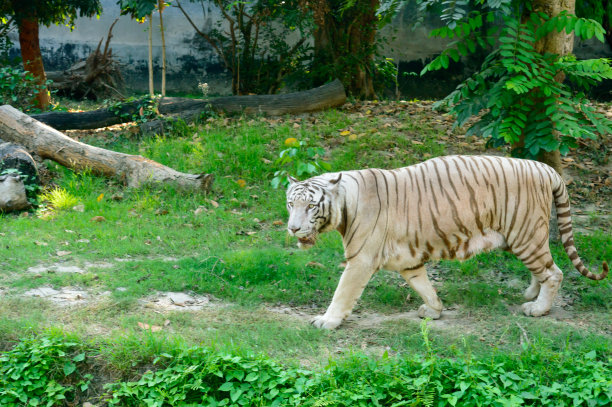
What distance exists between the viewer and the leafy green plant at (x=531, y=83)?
17.9 ft

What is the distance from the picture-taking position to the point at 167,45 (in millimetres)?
15492

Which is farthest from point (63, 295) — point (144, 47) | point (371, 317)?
point (144, 47)

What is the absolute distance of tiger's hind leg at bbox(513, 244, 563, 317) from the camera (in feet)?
16.0

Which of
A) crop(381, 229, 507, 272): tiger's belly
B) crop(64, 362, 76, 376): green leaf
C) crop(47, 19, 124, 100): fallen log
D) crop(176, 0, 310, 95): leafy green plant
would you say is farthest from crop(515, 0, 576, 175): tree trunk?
crop(47, 19, 124, 100): fallen log

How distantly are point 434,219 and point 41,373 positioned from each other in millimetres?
3018

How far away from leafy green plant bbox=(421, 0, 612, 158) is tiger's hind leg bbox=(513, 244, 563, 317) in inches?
44.7

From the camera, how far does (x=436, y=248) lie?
16.1ft

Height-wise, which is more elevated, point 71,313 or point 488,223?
point 488,223

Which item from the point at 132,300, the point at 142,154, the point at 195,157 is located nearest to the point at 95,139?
the point at 142,154

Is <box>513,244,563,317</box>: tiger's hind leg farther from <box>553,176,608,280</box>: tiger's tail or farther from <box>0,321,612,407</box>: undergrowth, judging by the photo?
<box>0,321,612,407</box>: undergrowth

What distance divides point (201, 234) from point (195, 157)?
2170mm

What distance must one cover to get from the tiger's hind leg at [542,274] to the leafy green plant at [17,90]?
8742mm

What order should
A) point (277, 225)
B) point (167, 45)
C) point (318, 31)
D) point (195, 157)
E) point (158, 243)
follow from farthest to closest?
point (167, 45) < point (318, 31) < point (195, 157) < point (277, 225) < point (158, 243)

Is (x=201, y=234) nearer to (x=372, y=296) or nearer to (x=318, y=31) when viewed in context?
(x=372, y=296)
